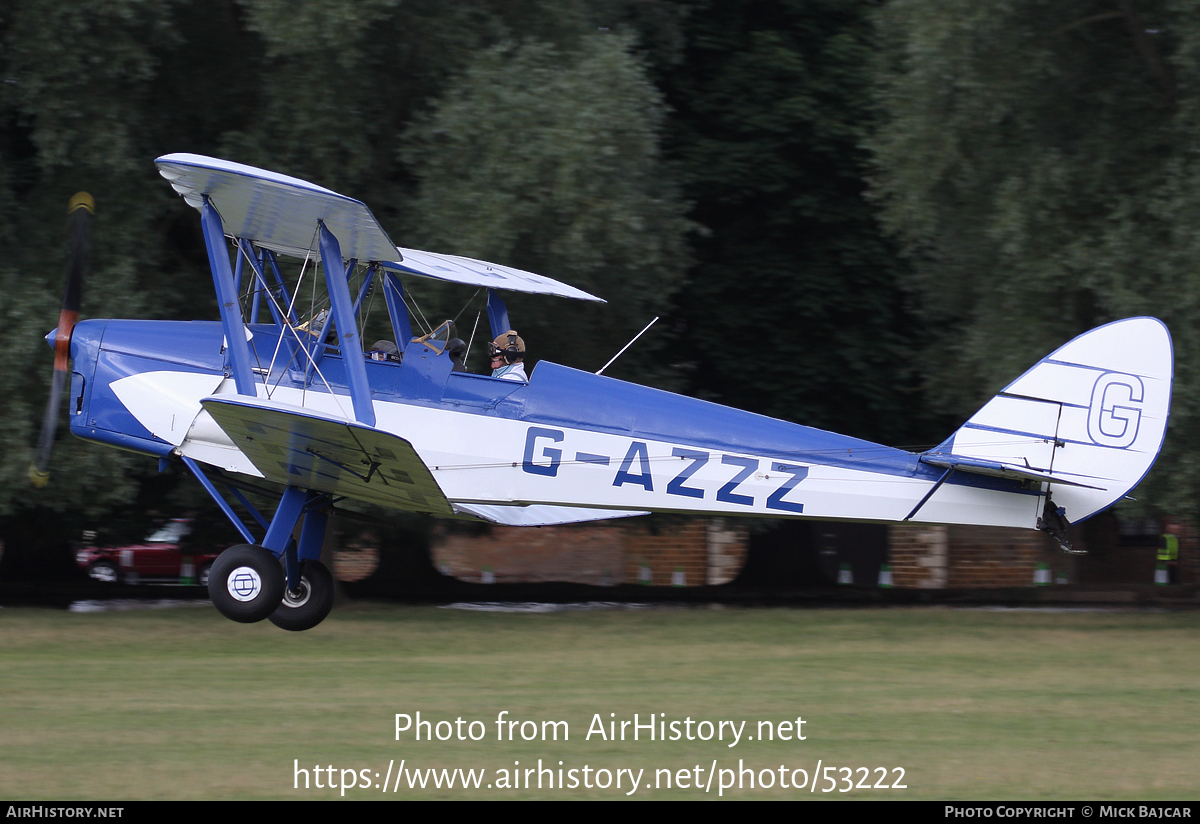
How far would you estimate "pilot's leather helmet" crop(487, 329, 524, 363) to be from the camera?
8.77 m

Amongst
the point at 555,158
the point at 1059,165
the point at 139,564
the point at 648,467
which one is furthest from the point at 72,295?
the point at 139,564

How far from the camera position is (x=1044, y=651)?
44.3 feet

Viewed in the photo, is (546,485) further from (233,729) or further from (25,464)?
(25,464)

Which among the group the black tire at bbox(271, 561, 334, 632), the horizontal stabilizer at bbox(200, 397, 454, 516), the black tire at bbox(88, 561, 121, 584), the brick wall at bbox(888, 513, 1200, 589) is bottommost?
the black tire at bbox(88, 561, 121, 584)

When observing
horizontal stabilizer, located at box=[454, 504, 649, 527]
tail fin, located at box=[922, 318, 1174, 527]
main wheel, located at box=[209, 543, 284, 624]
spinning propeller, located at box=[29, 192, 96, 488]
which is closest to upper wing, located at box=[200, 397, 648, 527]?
horizontal stabilizer, located at box=[454, 504, 649, 527]

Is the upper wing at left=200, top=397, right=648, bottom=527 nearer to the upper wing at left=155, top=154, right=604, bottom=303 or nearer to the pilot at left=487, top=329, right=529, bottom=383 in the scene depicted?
the pilot at left=487, top=329, right=529, bottom=383

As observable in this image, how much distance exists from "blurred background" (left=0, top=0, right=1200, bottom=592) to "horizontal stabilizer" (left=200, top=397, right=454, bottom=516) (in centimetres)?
490

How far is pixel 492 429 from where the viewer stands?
8.48 metres

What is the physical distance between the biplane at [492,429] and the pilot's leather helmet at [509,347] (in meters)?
0.25

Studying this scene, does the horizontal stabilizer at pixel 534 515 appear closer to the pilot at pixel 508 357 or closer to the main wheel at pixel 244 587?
the pilot at pixel 508 357

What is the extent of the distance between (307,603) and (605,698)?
277 cm

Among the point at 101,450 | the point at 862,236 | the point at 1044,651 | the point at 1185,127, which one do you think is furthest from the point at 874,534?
the point at 101,450

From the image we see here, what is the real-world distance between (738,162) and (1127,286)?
5.44 metres

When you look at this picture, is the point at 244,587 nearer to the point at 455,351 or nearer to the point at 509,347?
the point at 455,351
